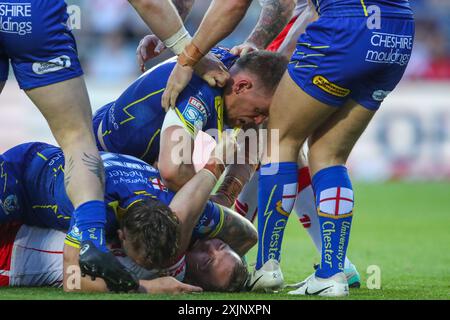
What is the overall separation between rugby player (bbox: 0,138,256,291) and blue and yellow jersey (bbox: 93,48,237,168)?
0.99ft

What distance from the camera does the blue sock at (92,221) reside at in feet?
14.0

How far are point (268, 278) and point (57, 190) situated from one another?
1.20 metres

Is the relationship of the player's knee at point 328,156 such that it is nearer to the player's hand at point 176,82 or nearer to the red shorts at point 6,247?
the player's hand at point 176,82

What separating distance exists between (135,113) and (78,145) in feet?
2.62

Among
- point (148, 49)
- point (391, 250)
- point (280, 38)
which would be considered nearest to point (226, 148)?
point (148, 49)

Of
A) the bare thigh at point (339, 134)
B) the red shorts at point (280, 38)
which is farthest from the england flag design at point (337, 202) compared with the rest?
the red shorts at point (280, 38)

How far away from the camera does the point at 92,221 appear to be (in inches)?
170

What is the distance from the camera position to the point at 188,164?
190 inches

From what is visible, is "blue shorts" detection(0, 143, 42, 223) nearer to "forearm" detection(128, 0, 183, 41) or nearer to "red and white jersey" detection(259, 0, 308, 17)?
"forearm" detection(128, 0, 183, 41)

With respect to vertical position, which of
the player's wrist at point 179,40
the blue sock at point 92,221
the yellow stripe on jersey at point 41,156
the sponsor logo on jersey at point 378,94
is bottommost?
the blue sock at point 92,221

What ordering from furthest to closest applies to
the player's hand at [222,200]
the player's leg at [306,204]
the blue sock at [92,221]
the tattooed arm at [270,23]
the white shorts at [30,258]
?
the tattooed arm at [270,23] → the player's leg at [306,204] → the player's hand at [222,200] → the white shorts at [30,258] → the blue sock at [92,221]

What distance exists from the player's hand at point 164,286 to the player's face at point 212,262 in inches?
9.6
